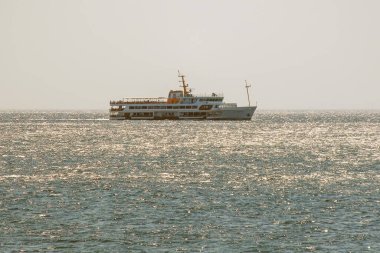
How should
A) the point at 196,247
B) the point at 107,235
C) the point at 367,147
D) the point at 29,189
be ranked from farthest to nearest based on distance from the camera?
the point at 367,147, the point at 29,189, the point at 107,235, the point at 196,247

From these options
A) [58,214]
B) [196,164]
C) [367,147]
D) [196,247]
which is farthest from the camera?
[367,147]

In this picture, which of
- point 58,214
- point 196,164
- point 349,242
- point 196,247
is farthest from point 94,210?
point 196,164

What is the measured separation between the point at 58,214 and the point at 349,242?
804 inches

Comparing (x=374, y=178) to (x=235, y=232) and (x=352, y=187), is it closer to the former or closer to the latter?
(x=352, y=187)

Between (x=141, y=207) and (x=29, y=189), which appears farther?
(x=29, y=189)

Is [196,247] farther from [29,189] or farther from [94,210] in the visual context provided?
[29,189]

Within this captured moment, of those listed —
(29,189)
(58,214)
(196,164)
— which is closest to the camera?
(58,214)

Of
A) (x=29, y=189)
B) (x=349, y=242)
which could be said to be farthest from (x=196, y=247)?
(x=29, y=189)

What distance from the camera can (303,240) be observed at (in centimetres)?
4884

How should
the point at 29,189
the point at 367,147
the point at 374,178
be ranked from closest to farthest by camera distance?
1. the point at 29,189
2. the point at 374,178
3. the point at 367,147

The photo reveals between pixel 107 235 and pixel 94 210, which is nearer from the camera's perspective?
pixel 107 235

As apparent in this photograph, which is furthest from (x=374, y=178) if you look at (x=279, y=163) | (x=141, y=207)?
(x=141, y=207)

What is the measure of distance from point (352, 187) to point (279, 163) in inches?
1130

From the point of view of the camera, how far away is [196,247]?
4703 cm
